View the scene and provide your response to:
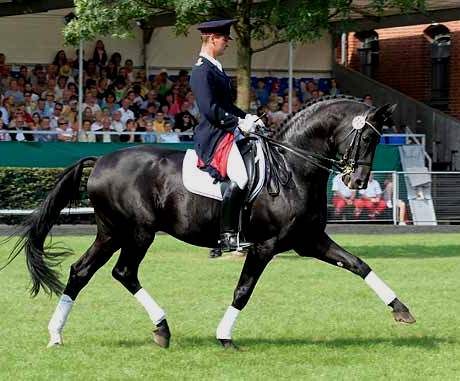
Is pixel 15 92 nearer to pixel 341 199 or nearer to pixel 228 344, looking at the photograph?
pixel 341 199

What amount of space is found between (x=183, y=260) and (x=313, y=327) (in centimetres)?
724

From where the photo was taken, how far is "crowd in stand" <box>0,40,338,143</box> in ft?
83.5

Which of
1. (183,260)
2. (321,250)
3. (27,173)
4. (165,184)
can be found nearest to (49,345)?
(165,184)

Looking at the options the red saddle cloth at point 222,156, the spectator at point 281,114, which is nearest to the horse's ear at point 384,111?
the red saddle cloth at point 222,156

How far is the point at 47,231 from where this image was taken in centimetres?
1070

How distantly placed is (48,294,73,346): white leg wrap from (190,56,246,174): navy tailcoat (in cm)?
181

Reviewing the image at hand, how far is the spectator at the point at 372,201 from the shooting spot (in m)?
24.9

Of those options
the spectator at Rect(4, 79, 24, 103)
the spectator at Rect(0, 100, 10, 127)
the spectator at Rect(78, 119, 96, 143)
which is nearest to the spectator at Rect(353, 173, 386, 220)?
the spectator at Rect(78, 119, 96, 143)

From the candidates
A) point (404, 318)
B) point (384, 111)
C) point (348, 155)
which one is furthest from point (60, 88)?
point (404, 318)

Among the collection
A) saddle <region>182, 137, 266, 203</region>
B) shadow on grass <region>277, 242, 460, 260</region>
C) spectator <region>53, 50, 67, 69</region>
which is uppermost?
spectator <region>53, 50, 67, 69</region>

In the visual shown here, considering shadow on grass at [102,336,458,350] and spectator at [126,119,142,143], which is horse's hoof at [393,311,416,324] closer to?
shadow on grass at [102,336,458,350]

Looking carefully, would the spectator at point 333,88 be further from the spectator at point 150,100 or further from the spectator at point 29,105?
the spectator at point 29,105

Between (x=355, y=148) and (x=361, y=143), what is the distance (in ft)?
0.23

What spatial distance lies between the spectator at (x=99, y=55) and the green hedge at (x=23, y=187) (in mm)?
5402
